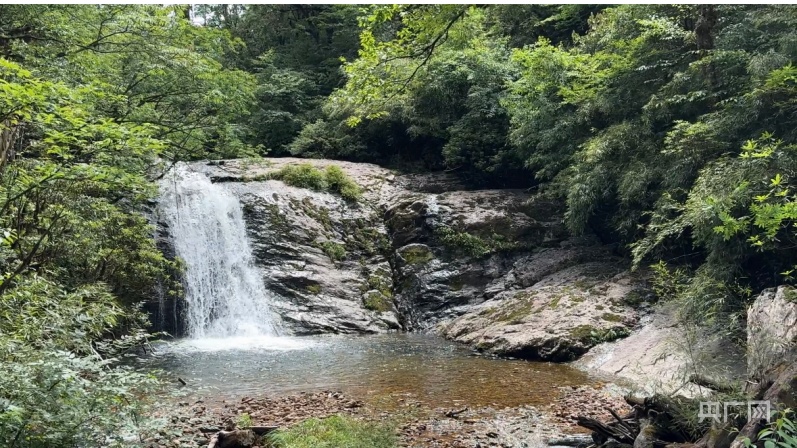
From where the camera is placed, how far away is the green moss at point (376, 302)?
13.9 m

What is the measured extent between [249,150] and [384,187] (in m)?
5.88

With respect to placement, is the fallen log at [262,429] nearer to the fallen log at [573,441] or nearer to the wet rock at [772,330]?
the fallen log at [573,441]

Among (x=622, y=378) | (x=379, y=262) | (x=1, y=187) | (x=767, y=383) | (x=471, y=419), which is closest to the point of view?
(x=767, y=383)

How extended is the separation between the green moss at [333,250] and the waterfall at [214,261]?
1996 millimetres

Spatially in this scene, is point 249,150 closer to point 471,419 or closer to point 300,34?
point 471,419

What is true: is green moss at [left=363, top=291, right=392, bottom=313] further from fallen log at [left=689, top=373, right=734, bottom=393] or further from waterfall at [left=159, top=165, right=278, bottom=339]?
fallen log at [left=689, top=373, right=734, bottom=393]

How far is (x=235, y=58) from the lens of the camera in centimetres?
2619

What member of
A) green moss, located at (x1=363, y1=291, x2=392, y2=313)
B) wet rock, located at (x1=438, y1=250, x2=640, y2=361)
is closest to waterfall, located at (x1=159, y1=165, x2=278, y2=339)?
green moss, located at (x1=363, y1=291, x2=392, y2=313)

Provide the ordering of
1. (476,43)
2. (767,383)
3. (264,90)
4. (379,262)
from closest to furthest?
1. (767,383)
2. (379,262)
3. (476,43)
4. (264,90)

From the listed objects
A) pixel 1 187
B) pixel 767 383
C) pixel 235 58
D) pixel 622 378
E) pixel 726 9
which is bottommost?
pixel 622 378

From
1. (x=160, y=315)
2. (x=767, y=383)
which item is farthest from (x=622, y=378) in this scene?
(x=160, y=315)

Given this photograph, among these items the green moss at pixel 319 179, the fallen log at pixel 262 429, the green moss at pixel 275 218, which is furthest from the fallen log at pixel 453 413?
the green moss at pixel 319 179

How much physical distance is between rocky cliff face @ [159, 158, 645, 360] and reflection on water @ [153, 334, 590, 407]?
1.30 metres

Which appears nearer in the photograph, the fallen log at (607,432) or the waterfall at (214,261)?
the fallen log at (607,432)
